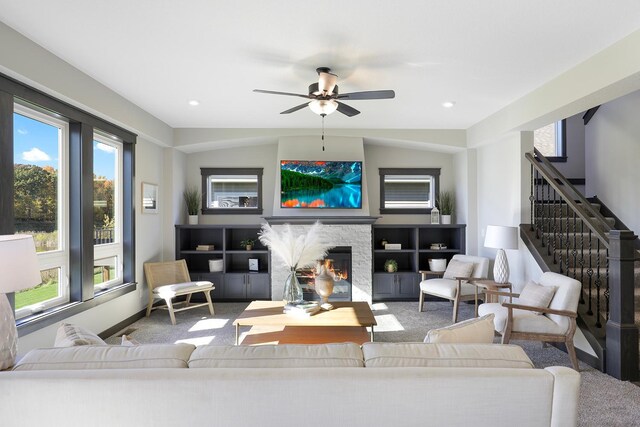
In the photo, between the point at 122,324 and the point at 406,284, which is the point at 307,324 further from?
the point at 406,284

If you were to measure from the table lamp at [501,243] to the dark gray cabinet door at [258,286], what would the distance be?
3.32 m

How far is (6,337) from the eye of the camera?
5.78ft

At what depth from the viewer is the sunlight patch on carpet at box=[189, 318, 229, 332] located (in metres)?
4.73

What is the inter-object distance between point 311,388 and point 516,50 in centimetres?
313

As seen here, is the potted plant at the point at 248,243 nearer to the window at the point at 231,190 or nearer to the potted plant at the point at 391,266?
the window at the point at 231,190

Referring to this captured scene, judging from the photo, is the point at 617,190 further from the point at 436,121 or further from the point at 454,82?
the point at 454,82

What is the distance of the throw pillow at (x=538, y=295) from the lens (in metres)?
3.61

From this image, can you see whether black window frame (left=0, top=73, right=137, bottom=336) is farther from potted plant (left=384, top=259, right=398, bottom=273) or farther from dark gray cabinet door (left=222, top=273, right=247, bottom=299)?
potted plant (left=384, top=259, right=398, bottom=273)

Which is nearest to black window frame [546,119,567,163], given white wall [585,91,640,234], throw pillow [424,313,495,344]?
white wall [585,91,640,234]

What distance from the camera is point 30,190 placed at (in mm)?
3436

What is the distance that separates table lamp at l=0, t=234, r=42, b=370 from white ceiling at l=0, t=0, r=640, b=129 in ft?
5.30

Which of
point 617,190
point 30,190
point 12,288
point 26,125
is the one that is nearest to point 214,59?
point 26,125

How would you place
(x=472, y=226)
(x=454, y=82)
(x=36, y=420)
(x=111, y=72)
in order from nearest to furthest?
(x=36, y=420)
(x=111, y=72)
(x=454, y=82)
(x=472, y=226)

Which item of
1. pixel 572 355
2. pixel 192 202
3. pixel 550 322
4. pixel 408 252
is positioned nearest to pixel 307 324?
pixel 550 322
